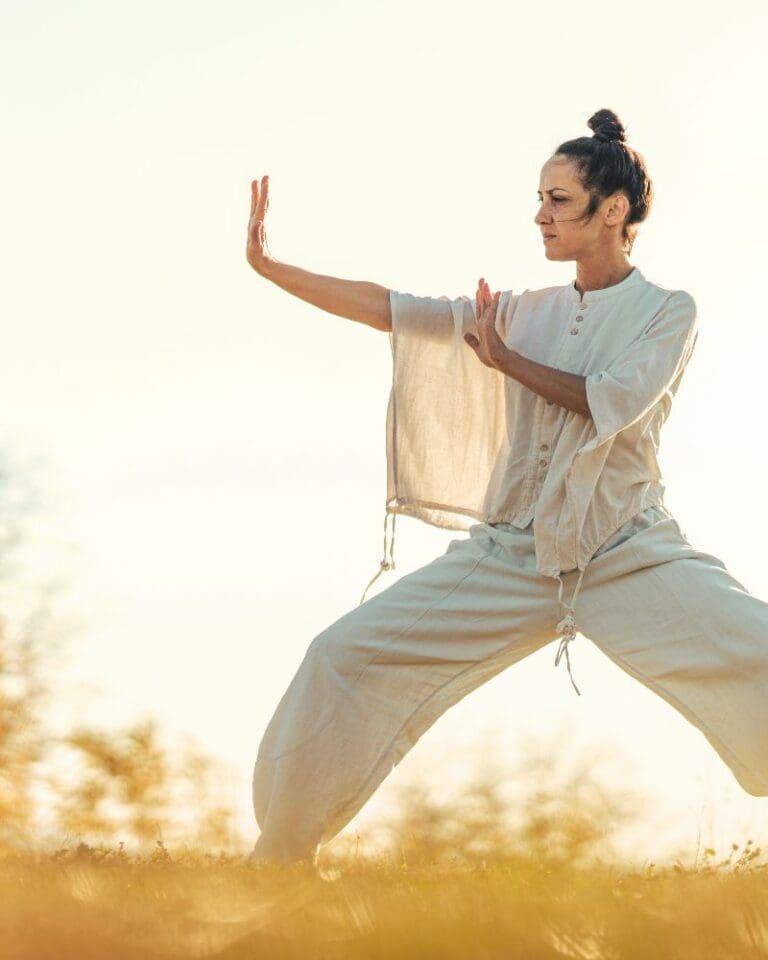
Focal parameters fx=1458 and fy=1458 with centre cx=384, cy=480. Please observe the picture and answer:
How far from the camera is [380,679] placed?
153 inches

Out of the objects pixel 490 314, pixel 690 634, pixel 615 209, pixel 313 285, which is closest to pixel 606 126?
pixel 615 209

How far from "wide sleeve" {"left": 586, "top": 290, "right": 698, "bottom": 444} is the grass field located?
1.43 m

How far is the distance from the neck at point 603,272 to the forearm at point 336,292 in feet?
1.96

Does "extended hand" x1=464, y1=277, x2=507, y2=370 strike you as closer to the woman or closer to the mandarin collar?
the woman

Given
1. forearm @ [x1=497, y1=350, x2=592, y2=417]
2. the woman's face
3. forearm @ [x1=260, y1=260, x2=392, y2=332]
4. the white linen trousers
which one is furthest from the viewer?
forearm @ [x1=260, y1=260, x2=392, y2=332]

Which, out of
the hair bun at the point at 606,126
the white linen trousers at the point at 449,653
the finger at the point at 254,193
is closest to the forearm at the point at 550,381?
the white linen trousers at the point at 449,653

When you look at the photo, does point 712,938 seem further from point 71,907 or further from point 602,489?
point 602,489

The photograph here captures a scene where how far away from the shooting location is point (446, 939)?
2264 millimetres

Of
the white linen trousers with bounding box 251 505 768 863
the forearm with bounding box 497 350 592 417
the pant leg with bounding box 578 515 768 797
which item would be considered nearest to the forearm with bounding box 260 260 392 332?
the forearm with bounding box 497 350 592 417

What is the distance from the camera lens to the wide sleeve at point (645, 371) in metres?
3.80

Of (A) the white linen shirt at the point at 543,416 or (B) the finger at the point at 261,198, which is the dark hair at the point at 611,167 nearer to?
(A) the white linen shirt at the point at 543,416

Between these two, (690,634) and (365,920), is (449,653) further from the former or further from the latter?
(365,920)

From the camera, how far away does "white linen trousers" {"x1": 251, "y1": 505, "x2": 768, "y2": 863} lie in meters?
3.75

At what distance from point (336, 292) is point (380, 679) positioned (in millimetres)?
1173
